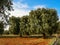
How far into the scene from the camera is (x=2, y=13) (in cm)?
1969

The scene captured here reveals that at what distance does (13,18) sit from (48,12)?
23080mm

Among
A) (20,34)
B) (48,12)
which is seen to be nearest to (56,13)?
(48,12)

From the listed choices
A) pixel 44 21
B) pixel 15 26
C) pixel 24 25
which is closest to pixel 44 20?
pixel 44 21

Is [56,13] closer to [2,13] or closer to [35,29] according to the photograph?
[35,29]

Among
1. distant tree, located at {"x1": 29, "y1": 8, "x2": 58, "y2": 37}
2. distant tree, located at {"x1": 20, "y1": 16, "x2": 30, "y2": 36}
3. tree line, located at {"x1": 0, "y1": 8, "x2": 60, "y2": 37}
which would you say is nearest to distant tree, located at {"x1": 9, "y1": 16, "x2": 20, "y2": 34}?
distant tree, located at {"x1": 20, "y1": 16, "x2": 30, "y2": 36}

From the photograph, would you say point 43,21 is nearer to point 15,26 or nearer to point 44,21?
point 44,21

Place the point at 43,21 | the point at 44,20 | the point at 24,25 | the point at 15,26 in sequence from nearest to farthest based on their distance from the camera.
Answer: the point at 44,20 → the point at 43,21 → the point at 15,26 → the point at 24,25

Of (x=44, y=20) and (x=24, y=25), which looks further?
(x=24, y=25)

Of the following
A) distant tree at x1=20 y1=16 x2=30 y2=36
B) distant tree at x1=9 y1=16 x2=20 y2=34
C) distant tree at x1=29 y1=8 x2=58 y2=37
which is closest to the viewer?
distant tree at x1=29 y1=8 x2=58 y2=37

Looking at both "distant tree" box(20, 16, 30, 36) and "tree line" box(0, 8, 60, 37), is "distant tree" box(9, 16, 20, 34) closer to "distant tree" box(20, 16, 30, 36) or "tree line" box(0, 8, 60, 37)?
"distant tree" box(20, 16, 30, 36)

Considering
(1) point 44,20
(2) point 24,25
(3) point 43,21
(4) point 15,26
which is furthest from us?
(2) point 24,25

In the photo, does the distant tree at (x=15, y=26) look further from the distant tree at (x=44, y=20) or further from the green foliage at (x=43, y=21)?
the distant tree at (x=44, y=20)

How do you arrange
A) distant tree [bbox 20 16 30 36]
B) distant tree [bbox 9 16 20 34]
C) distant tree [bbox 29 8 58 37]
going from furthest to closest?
distant tree [bbox 9 16 20 34] < distant tree [bbox 20 16 30 36] < distant tree [bbox 29 8 58 37]

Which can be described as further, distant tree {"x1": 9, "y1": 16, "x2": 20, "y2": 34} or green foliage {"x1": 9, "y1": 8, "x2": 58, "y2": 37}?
distant tree {"x1": 9, "y1": 16, "x2": 20, "y2": 34}
